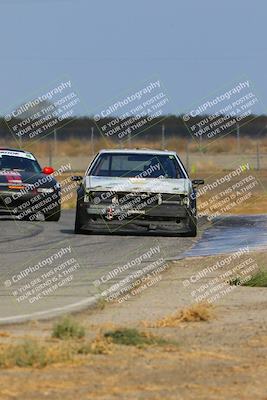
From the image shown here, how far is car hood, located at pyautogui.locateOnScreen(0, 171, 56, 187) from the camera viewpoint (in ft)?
82.0

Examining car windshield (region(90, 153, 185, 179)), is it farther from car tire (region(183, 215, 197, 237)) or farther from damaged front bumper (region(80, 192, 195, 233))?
car tire (region(183, 215, 197, 237))

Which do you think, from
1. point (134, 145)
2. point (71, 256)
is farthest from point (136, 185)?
point (134, 145)

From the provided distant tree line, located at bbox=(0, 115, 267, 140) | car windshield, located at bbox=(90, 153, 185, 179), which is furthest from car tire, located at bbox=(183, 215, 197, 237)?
distant tree line, located at bbox=(0, 115, 267, 140)

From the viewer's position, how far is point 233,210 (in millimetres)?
32062

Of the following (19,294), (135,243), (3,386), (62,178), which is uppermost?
(3,386)

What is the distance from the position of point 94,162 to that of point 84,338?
12.7 m

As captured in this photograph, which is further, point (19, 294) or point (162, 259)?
point (162, 259)

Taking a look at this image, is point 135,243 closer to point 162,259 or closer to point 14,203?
point 162,259

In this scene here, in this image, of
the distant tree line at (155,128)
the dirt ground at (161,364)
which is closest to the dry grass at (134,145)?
the distant tree line at (155,128)

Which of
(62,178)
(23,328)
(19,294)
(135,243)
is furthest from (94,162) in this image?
(62,178)

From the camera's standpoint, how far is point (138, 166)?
74.3 feet

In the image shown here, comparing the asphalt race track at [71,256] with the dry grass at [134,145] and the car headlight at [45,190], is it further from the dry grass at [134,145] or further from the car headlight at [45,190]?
the dry grass at [134,145]

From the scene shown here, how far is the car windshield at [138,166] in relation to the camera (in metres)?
22.2

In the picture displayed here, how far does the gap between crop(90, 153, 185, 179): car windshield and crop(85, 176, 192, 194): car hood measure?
1.20 ft
